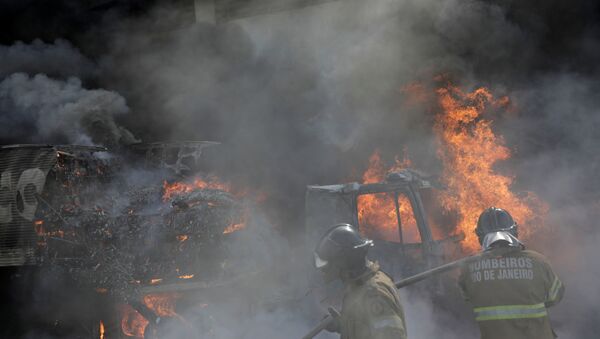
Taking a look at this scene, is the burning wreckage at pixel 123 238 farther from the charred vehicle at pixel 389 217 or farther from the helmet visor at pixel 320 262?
the helmet visor at pixel 320 262

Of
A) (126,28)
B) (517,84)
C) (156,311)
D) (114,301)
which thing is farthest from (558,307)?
(126,28)

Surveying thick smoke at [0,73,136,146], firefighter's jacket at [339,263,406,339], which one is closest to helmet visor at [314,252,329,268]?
firefighter's jacket at [339,263,406,339]

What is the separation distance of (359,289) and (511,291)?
1.21m

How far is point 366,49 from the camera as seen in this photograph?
11.8 meters

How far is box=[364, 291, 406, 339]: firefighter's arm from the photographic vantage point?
2.07 meters

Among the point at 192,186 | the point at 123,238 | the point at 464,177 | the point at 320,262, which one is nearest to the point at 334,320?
the point at 320,262

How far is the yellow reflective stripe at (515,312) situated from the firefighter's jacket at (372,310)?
3.15 ft

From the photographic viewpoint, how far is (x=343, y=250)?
229 cm

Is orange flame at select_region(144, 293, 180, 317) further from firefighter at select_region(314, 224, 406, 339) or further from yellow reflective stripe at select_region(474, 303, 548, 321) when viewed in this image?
yellow reflective stripe at select_region(474, 303, 548, 321)

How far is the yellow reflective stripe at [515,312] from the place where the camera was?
8.90ft

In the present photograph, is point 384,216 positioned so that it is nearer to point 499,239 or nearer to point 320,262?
point 499,239

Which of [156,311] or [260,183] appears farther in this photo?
[260,183]

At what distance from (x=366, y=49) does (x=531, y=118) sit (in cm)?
466

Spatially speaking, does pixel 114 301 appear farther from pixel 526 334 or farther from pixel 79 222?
pixel 526 334
